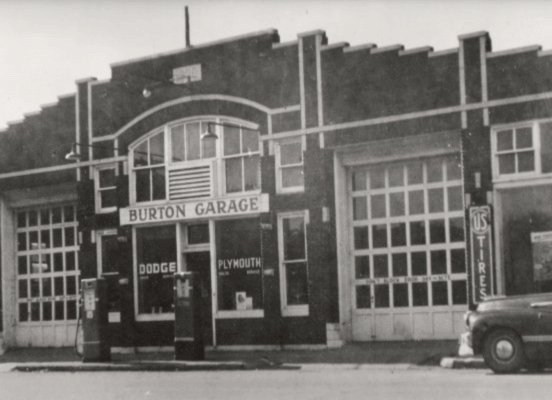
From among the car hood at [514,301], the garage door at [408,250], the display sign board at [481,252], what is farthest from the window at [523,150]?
the car hood at [514,301]

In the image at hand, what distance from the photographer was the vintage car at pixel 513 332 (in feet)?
50.2

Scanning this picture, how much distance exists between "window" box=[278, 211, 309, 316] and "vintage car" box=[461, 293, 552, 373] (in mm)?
7101

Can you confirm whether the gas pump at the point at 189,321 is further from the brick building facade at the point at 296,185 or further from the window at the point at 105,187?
the window at the point at 105,187

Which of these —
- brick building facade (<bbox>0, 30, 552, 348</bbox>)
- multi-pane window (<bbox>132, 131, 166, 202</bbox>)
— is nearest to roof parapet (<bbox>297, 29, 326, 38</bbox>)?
brick building facade (<bbox>0, 30, 552, 348</bbox>)

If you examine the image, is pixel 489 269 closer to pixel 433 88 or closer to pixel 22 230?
pixel 433 88

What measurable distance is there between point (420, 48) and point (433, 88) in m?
0.92

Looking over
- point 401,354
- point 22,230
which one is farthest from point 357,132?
point 22,230

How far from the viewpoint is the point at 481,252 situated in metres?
20.1

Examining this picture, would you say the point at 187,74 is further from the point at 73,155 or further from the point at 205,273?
the point at 205,273

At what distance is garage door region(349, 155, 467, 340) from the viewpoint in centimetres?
2114

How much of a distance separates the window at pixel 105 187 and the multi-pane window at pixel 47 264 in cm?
173

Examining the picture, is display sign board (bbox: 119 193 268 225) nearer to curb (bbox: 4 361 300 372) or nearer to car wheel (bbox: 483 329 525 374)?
curb (bbox: 4 361 300 372)

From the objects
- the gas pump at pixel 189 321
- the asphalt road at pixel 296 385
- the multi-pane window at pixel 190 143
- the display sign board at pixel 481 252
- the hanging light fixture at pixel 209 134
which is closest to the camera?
the asphalt road at pixel 296 385

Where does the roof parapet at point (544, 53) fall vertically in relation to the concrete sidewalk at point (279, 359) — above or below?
above
